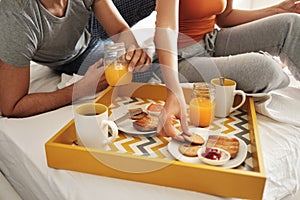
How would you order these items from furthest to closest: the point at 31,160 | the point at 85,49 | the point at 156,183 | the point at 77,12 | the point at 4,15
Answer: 1. the point at 85,49
2. the point at 77,12
3. the point at 4,15
4. the point at 31,160
5. the point at 156,183

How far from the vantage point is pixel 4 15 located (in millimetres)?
877

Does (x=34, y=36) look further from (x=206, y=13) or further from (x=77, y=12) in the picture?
(x=206, y=13)

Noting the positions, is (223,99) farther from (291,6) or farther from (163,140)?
(291,6)

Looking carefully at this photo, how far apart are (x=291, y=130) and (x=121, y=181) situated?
1.45ft

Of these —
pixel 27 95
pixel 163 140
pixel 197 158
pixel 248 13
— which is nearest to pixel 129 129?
pixel 163 140

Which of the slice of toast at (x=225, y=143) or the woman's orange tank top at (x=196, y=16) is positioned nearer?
the slice of toast at (x=225, y=143)

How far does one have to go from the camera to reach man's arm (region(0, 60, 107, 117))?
2.97ft

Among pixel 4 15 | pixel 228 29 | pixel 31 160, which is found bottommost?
pixel 31 160

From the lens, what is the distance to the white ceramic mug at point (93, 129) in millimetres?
711

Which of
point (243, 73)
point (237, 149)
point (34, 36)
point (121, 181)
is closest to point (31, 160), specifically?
point (121, 181)

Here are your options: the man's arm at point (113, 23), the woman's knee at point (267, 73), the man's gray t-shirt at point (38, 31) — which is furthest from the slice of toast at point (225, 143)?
the man's gray t-shirt at point (38, 31)

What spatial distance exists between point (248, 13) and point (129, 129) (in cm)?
75

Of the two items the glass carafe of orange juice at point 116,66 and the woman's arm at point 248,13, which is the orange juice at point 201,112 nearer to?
the glass carafe of orange juice at point 116,66

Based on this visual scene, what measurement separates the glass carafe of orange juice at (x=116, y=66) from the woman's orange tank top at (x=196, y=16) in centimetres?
30
